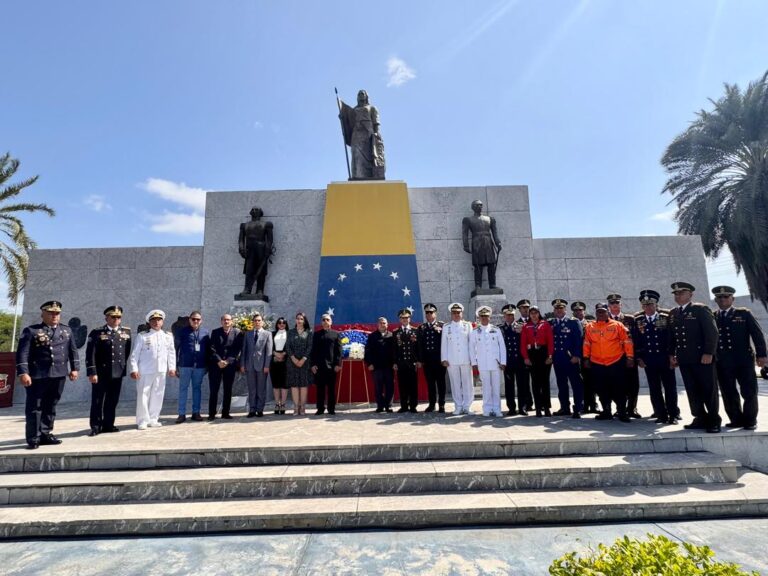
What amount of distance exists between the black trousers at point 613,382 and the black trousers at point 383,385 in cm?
324

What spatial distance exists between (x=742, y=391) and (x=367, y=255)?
752 cm

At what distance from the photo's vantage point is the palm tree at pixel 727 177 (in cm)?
1484

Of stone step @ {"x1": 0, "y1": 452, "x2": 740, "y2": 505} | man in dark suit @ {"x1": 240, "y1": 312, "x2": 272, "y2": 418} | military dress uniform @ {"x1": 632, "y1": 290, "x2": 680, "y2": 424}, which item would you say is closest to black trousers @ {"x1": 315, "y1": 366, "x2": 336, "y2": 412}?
man in dark suit @ {"x1": 240, "y1": 312, "x2": 272, "y2": 418}

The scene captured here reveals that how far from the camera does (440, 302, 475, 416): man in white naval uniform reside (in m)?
6.90

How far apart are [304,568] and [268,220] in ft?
30.5

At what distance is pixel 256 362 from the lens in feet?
23.1

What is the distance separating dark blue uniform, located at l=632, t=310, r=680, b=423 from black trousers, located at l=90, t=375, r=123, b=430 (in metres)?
7.60

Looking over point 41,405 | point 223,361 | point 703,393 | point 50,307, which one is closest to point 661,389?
point 703,393

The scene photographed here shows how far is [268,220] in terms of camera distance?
36.2 ft

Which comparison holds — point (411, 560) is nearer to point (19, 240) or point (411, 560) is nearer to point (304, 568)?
point (304, 568)

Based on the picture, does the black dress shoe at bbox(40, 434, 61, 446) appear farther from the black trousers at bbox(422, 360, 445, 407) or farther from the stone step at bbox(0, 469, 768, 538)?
the black trousers at bbox(422, 360, 445, 407)

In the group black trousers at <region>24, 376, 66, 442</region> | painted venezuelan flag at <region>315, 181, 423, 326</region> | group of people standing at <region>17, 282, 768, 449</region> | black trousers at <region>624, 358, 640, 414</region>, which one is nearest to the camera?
black trousers at <region>24, 376, 66, 442</region>

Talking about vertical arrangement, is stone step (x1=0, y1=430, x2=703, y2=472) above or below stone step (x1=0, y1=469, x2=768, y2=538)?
above

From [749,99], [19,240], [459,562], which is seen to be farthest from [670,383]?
[19,240]
